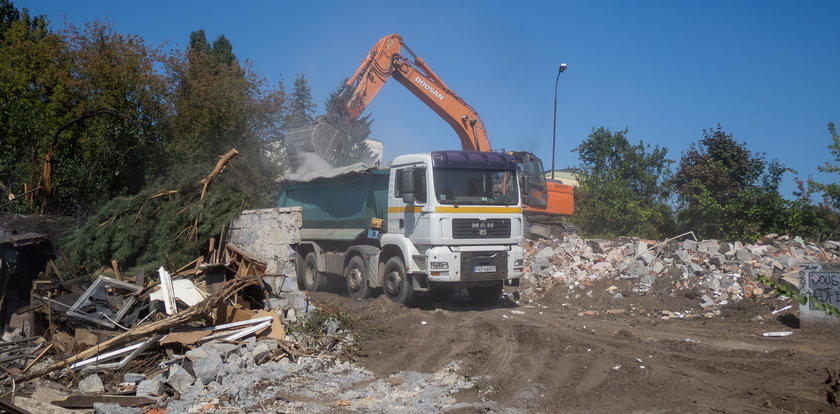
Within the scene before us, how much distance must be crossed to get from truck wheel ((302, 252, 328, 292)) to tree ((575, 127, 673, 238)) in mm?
11812

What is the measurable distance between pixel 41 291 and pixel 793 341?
10938mm

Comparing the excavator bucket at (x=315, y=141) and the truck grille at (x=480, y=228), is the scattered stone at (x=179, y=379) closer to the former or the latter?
the truck grille at (x=480, y=228)

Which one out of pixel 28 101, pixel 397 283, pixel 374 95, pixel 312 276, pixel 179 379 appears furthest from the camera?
pixel 28 101

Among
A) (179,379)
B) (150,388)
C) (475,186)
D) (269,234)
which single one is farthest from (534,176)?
(150,388)

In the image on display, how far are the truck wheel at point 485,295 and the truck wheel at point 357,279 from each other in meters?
2.07

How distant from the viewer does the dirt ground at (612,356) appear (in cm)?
568

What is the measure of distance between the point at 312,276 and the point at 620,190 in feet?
43.7

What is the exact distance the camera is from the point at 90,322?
768 centimetres

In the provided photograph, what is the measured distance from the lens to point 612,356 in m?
7.06

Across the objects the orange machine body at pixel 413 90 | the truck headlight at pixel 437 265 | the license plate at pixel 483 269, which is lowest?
the license plate at pixel 483 269

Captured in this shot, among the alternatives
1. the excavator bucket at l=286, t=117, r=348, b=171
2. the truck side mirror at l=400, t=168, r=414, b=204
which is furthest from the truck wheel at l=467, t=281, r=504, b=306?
the excavator bucket at l=286, t=117, r=348, b=171

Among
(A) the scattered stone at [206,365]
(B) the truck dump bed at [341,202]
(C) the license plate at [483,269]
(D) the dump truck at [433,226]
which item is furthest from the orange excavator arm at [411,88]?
(A) the scattered stone at [206,365]

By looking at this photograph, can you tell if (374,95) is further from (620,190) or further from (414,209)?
(620,190)

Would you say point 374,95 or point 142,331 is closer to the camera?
point 142,331
